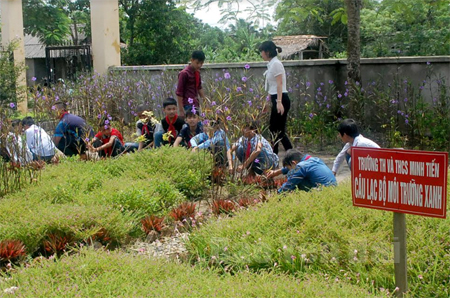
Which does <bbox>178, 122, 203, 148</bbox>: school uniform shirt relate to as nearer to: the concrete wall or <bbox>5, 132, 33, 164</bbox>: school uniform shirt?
<bbox>5, 132, 33, 164</bbox>: school uniform shirt

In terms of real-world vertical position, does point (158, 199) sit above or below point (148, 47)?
below

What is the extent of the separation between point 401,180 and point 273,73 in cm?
476

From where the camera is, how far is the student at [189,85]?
8281 mm

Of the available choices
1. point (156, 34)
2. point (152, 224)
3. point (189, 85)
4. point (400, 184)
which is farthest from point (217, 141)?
point (156, 34)

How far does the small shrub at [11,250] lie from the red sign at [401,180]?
2.55 metres

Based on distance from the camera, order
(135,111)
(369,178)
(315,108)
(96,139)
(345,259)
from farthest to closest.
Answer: (135,111) → (315,108) → (96,139) → (345,259) → (369,178)

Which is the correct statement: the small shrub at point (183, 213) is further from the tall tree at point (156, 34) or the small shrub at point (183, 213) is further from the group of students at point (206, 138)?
the tall tree at point (156, 34)

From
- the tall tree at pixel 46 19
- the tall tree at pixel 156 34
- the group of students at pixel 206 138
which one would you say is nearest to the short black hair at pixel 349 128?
the group of students at pixel 206 138

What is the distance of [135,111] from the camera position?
12.0m

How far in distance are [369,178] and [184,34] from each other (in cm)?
2110

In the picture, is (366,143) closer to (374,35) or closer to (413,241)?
(413,241)

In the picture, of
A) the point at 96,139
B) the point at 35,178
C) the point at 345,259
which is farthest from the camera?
the point at 96,139

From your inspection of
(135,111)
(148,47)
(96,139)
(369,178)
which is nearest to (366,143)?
(369,178)

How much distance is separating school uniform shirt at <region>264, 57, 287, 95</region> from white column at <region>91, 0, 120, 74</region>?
7.79 meters
